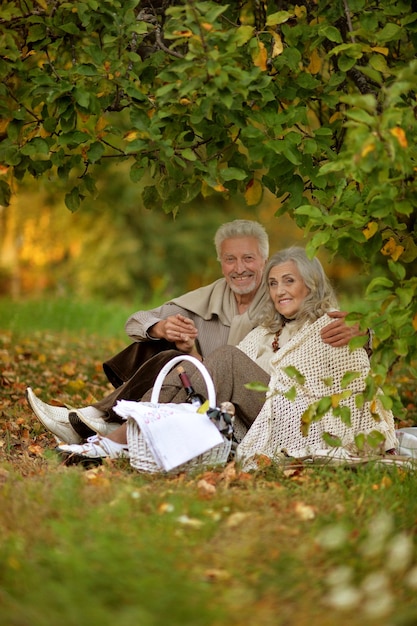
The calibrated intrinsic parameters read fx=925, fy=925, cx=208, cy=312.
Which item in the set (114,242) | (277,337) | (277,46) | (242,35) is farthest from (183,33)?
(114,242)

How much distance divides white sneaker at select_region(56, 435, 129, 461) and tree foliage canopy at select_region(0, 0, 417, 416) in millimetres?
1386

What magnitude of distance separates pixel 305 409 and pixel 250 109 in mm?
1538

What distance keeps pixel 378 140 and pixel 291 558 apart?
1.48 metres

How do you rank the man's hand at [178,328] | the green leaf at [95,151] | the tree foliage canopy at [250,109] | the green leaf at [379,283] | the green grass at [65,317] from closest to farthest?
1. the green leaf at [379,283]
2. the tree foliage canopy at [250,109]
3. the green leaf at [95,151]
4. the man's hand at [178,328]
5. the green grass at [65,317]

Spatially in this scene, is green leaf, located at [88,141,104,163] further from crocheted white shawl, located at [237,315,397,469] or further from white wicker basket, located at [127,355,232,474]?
crocheted white shawl, located at [237,315,397,469]

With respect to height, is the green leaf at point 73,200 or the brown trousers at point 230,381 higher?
the green leaf at point 73,200

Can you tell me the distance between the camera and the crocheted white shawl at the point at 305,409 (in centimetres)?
468

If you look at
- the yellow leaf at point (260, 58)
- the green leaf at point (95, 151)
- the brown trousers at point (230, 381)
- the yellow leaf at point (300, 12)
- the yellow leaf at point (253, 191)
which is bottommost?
the brown trousers at point (230, 381)

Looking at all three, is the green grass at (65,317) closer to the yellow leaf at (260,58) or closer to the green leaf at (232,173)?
the green leaf at (232,173)

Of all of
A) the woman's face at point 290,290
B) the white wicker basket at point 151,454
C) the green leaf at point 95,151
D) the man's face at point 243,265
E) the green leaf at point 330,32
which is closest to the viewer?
the white wicker basket at point 151,454

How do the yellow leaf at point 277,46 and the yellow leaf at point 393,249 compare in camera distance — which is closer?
the yellow leaf at point 277,46

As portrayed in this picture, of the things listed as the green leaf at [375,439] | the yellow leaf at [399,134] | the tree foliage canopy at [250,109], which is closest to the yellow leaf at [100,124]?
the tree foliage canopy at [250,109]

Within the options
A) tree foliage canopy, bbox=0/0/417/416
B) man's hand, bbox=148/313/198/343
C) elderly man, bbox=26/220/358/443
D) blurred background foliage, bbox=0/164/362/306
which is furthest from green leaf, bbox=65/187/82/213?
blurred background foliage, bbox=0/164/362/306

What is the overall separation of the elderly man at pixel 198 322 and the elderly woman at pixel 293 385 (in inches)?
15.5
